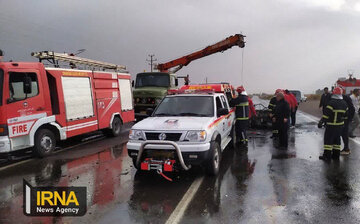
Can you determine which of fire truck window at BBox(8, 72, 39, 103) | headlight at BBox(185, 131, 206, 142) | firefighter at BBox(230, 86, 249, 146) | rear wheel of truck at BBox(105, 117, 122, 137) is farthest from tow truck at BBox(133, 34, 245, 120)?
headlight at BBox(185, 131, 206, 142)

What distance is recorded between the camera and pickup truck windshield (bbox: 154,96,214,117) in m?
6.17

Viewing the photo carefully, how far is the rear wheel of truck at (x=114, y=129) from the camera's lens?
10923mm

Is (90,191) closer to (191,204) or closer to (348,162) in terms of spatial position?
(191,204)

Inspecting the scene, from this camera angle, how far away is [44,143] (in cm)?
770

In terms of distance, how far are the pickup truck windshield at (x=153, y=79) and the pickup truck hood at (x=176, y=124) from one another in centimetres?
943

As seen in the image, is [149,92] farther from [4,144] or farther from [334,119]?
[334,119]

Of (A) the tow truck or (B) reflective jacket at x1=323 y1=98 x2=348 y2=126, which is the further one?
(A) the tow truck

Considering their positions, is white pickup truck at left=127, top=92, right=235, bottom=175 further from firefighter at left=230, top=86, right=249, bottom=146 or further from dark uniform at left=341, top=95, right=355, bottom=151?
dark uniform at left=341, top=95, right=355, bottom=151

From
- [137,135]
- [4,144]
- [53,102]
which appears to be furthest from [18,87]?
[137,135]

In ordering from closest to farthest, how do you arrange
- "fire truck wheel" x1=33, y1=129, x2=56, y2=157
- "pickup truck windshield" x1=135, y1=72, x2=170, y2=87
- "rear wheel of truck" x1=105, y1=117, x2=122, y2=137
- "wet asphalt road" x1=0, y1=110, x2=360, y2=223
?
"wet asphalt road" x1=0, y1=110, x2=360, y2=223, "fire truck wheel" x1=33, y1=129, x2=56, y2=157, "rear wheel of truck" x1=105, y1=117, x2=122, y2=137, "pickup truck windshield" x1=135, y1=72, x2=170, y2=87

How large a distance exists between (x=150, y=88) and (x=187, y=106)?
28.7 feet

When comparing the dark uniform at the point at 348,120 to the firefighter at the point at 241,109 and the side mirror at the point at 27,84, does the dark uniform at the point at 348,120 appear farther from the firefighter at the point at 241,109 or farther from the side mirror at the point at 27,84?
the side mirror at the point at 27,84

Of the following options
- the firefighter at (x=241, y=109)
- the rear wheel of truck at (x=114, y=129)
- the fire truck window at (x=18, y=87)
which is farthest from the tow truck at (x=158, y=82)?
the fire truck window at (x=18, y=87)

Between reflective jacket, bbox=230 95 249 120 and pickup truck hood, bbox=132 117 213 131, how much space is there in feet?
9.20
